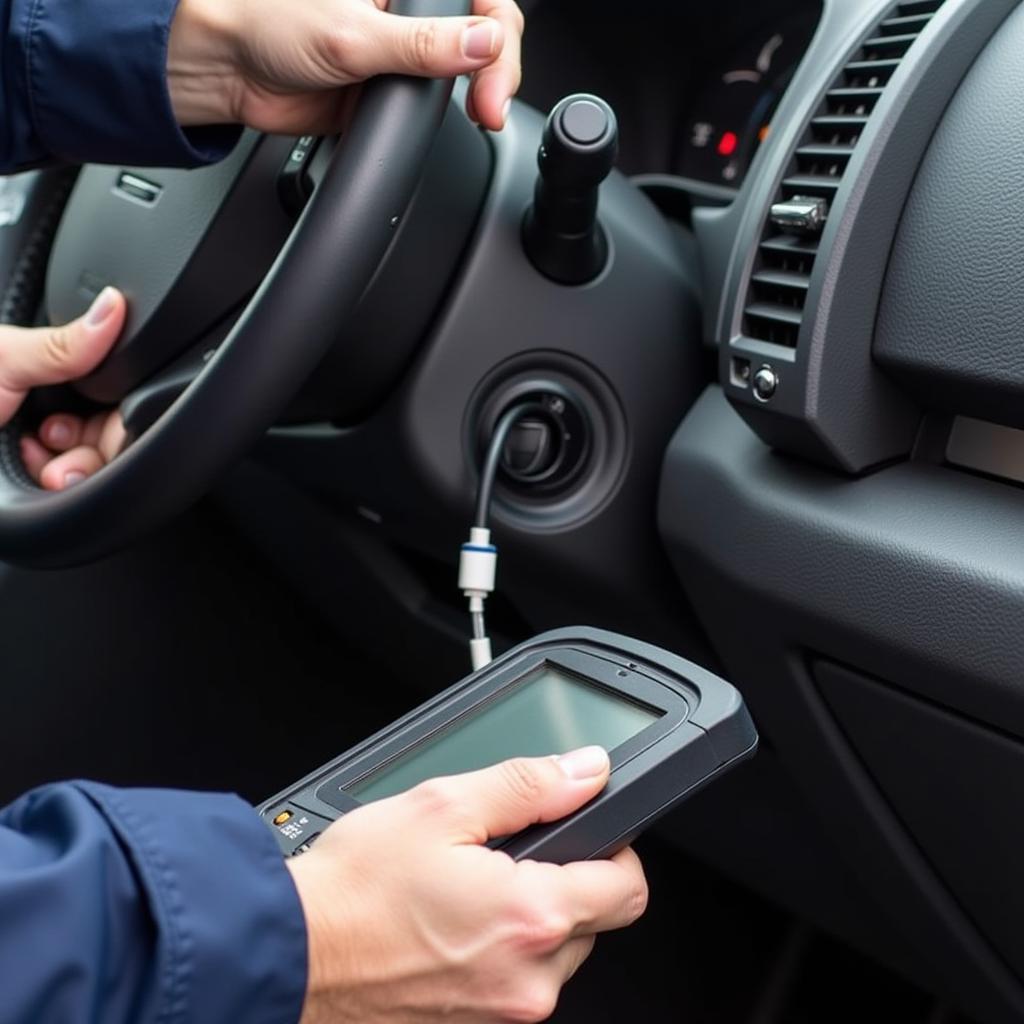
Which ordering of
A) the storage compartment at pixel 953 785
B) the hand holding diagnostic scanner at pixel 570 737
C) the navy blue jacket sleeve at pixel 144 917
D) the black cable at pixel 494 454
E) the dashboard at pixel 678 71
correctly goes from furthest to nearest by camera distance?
the dashboard at pixel 678 71 < the black cable at pixel 494 454 < the storage compartment at pixel 953 785 < the hand holding diagnostic scanner at pixel 570 737 < the navy blue jacket sleeve at pixel 144 917

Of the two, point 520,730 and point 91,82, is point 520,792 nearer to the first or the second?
point 520,730

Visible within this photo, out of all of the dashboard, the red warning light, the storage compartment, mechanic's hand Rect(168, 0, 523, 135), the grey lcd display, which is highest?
mechanic's hand Rect(168, 0, 523, 135)

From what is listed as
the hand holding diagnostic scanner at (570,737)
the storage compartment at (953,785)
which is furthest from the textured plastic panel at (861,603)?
the hand holding diagnostic scanner at (570,737)

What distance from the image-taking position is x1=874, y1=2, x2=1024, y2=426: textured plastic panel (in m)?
0.68

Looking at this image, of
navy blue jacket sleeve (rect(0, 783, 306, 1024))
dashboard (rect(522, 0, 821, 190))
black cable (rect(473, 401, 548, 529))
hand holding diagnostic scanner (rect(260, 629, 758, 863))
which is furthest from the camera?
dashboard (rect(522, 0, 821, 190))

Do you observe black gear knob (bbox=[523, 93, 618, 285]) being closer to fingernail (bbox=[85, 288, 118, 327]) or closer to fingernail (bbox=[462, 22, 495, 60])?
fingernail (bbox=[462, 22, 495, 60])

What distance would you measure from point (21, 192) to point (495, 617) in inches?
18.1

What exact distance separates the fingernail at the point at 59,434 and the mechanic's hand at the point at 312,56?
22 centimetres

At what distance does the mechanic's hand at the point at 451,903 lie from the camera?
0.55 meters

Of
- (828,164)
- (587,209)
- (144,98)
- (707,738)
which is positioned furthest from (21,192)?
(707,738)

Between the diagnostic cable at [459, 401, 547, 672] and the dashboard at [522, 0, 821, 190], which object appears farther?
the dashboard at [522, 0, 821, 190]

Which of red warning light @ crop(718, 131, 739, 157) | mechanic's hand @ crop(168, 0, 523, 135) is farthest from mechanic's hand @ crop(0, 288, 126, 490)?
red warning light @ crop(718, 131, 739, 157)

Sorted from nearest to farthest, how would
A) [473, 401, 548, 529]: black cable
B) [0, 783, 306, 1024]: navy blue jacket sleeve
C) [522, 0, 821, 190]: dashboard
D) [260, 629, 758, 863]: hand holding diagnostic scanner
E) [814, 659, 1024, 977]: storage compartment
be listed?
[0, 783, 306, 1024]: navy blue jacket sleeve → [260, 629, 758, 863]: hand holding diagnostic scanner → [814, 659, 1024, 977]: storage compartment → [473, 401, 548, 529]: black cable → [522, 0, 821, 190]: dashboard

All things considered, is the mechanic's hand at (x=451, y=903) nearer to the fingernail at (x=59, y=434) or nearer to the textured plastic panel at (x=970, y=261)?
the textured plastic panel at (x=970, y=261)
